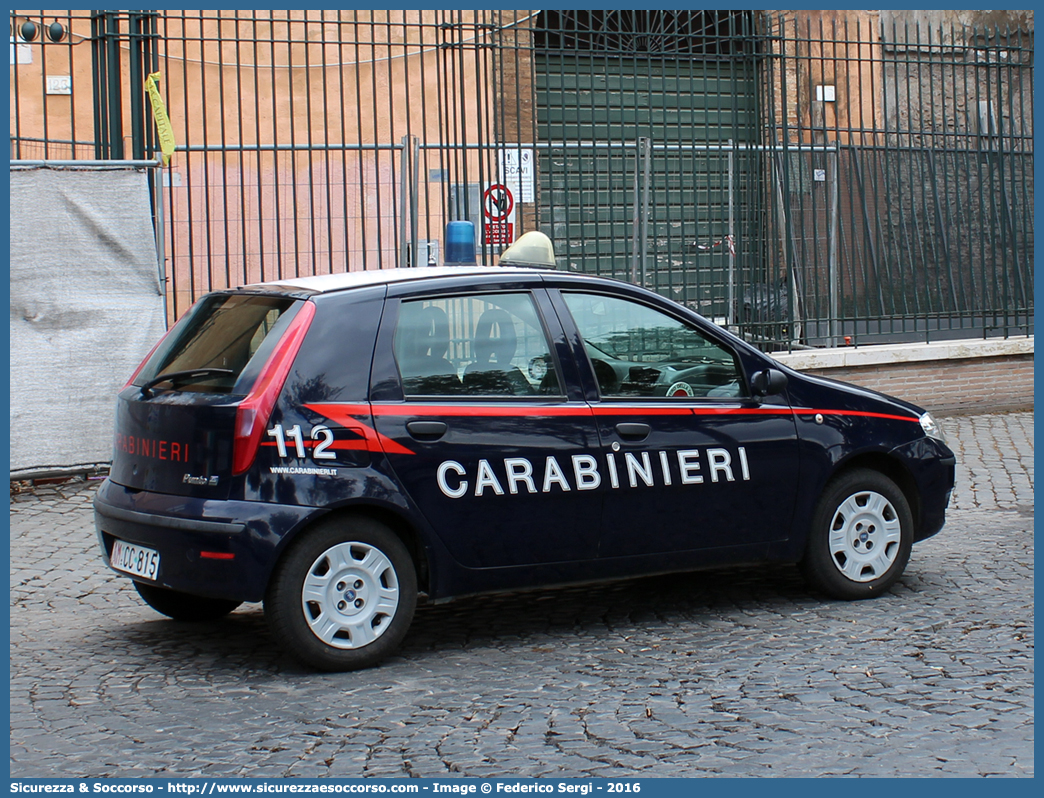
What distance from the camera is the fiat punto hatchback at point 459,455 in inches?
192

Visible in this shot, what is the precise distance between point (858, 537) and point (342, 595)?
98.4 inches

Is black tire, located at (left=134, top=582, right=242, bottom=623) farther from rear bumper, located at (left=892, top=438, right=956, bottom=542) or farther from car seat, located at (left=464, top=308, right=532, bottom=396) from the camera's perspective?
rear bumper, located at (left=892, top=438, right=956, bottom=542)

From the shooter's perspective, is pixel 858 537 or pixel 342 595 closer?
pixel 342 595

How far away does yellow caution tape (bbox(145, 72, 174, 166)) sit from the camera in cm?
963

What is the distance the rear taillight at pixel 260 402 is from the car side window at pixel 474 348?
457 mm

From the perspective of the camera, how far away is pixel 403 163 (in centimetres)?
1072

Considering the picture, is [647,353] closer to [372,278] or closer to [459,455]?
[459,455]

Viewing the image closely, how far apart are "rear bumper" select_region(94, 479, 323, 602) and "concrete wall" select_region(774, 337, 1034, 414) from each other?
26.1ft

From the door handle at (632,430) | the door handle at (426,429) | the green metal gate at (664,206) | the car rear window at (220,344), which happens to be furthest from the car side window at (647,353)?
the green metal gate at (664,206)

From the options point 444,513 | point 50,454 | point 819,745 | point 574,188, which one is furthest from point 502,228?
point 819,745

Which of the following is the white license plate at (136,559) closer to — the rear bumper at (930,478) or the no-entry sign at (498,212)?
the rear bumper at (930,478)

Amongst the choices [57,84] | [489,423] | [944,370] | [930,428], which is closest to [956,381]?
[944,370]

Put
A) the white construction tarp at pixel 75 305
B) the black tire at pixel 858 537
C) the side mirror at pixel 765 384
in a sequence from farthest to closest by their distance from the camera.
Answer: the white construction tarp at pixel 75 305, the black tire at pixel 858 537, the side mirror at pixel 765 384

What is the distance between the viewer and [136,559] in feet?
16.8
